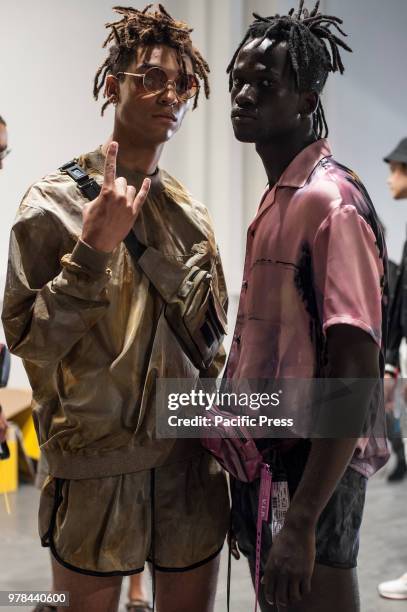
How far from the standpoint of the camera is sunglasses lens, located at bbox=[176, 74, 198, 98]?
5.07 feet

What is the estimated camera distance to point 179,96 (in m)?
Result: 1.54

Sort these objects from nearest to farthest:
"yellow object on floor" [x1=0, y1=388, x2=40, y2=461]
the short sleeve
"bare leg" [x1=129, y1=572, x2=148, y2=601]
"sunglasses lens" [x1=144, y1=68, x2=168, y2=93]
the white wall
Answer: the short sleeve, "sunglasses lens" [x1=144, y1=68, x2=168, y2=93], "bare leg" [x1=129, y1=572, x2=148, y2=601], "yellow object on floor" [x1=0, y1=388, x2=40, y2=461], the white wall

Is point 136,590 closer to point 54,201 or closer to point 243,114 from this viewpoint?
point 54,201

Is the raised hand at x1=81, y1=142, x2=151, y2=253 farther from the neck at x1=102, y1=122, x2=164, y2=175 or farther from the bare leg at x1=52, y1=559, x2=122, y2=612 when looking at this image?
the bare leg at x1=52, y1=559, x2=122, y2=612

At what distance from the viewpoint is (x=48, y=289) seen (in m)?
1.34

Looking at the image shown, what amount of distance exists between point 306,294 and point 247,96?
313 mm

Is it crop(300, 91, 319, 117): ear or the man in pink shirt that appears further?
crop(300, 91, 319, 117): ear

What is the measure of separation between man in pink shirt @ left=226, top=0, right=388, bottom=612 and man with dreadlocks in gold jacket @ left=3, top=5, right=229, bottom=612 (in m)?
0.21

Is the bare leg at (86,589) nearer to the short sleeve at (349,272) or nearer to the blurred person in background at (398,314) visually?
the short sleeve at (349,272)

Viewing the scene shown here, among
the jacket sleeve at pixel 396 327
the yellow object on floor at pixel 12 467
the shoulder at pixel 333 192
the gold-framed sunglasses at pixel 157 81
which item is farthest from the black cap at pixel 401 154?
the shoulder at pixel 333 192

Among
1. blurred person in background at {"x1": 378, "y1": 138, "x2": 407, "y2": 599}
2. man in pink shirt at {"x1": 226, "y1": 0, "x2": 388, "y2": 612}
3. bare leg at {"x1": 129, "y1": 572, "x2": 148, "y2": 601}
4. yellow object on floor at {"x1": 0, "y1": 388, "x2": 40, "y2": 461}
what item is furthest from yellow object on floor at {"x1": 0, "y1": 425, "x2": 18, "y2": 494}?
man in pink shirt at {"x1": 226, "y1": 0, "x2": 388, "y2": 612}

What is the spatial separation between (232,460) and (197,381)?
18 centimetres

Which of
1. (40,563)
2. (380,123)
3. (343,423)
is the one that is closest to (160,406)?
(343,423)

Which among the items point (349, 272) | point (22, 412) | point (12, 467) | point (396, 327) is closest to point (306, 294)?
point (349, 272)
